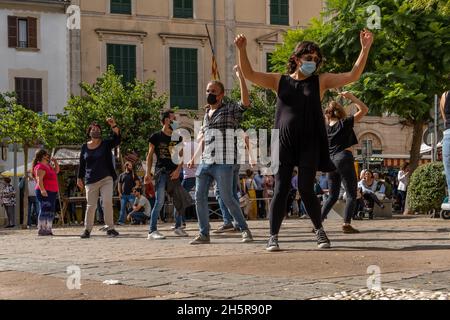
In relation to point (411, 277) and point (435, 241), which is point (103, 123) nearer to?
point (435, 241)

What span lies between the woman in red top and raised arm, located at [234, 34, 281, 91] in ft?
24.0

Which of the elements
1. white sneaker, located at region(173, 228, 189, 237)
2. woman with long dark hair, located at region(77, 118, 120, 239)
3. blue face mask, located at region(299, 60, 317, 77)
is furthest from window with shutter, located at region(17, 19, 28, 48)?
blue face mask, located at region(299, 60, 317, 77)

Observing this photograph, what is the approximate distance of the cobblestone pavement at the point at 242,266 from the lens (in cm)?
523

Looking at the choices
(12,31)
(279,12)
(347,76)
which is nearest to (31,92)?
(12,31)

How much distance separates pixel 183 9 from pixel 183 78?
11.2 ft

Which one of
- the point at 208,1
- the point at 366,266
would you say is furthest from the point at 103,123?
the point at 366,266

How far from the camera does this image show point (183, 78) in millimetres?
41219

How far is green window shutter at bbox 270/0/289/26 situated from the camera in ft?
141

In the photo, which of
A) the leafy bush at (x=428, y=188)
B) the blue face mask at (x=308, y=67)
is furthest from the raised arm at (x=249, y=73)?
the leafy bush at (x=428, y=188)

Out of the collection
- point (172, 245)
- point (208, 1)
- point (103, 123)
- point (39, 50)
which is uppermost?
point (208, 1)

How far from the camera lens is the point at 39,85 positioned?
3856 centimetres

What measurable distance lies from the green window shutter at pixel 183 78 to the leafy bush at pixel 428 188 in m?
25.2

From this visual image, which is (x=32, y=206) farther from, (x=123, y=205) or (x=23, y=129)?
(x=123, y=205)

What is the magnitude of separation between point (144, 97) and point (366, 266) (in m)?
25.5
